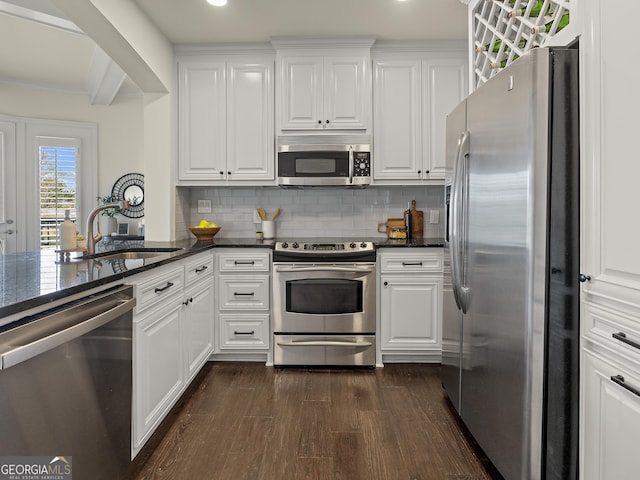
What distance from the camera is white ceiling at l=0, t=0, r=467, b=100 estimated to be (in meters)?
2.90

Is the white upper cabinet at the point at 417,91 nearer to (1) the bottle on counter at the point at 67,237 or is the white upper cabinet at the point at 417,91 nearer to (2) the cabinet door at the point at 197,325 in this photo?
(2) the cabinet door at the point at 197,325

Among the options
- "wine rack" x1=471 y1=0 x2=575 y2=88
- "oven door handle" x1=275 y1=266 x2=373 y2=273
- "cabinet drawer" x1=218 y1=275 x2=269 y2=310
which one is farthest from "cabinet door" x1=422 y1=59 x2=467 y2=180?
"cabinet drawer" x1=218 y1=275 x2=269 y2=310

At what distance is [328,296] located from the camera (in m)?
3.20

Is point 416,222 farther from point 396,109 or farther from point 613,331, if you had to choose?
point 613,331

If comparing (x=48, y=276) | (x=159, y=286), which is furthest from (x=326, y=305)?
(x=48, y=276)

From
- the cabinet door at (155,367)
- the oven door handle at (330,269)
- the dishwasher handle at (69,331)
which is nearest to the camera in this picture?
the dishwasher handle at (69,331)

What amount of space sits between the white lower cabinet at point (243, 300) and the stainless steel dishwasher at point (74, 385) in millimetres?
1536

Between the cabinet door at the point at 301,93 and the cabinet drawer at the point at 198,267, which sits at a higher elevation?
the cabinet door at the point at 301,93

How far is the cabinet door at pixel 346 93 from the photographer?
3463mm

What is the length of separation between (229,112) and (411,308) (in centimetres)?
213

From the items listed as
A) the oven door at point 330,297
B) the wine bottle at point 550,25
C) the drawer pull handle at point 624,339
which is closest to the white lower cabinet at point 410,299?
the oven door at point 330,297

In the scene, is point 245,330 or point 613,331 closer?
point 613,331

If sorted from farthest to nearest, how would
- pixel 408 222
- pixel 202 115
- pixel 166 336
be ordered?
pixel 408 222
pixel 202 115
pixel 166 336

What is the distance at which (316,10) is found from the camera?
2977 mm
